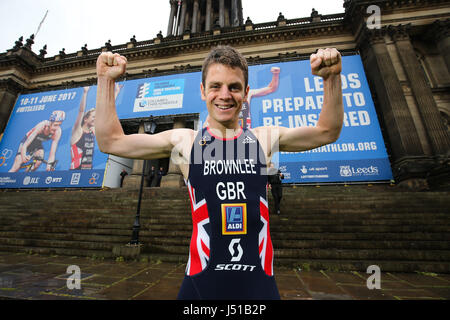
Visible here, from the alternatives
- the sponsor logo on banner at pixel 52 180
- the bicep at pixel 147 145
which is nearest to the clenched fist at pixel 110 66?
the bicep at pixel 147 145

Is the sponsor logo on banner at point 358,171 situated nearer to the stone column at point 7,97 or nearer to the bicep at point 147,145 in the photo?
the bicep at point 147,145

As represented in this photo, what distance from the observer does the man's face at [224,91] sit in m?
1.12

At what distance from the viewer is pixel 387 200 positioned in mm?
7297

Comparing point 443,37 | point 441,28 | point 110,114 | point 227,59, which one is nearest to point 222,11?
point 441,28

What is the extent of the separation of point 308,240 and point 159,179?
35.6ft

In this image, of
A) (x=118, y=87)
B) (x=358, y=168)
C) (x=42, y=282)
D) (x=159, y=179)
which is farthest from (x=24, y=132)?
(x=358, y=168)

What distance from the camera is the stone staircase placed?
4.34 m

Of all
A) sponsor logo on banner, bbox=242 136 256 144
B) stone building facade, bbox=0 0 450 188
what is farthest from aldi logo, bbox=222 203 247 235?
stone building facade, bbox=0 0 450 188

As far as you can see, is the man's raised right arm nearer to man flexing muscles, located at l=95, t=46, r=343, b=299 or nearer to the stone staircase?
man flexing muscles, located at l=95, t=46, r=343, b=299

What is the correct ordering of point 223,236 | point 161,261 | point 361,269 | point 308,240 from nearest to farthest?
1. point 223,236
2. point 361,269
3. point 161,261
4. point 308,240

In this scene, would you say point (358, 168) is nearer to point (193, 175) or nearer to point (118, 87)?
point (193, 175)

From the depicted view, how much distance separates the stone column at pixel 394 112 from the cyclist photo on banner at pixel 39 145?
20.9 meters

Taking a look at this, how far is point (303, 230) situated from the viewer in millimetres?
5578

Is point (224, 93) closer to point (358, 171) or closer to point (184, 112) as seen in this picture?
point (358, 171)
